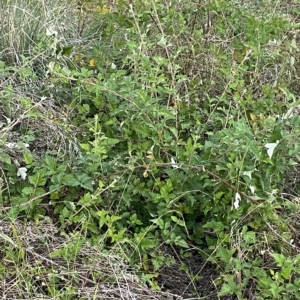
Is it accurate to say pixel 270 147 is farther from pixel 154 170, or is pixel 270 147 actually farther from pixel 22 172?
pixel 22 172

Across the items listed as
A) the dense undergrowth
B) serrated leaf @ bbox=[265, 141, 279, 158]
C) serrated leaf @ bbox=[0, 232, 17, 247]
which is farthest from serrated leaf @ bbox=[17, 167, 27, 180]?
serrated leaf @ bbox=[265, 141, 279, 158]

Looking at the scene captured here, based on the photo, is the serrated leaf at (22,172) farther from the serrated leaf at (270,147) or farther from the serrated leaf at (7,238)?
the serrated leaf at (270,147)

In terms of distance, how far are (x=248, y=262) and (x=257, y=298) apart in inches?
5.6

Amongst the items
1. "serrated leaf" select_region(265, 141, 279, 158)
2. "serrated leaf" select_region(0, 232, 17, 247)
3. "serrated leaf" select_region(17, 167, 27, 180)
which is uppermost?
"serrated leaf" select_region(265, 141, 279, 158)

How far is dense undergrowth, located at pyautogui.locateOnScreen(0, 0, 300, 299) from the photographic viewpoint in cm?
182

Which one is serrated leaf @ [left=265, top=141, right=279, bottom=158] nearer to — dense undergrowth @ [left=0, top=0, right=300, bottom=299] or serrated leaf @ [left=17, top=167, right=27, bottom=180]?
dense undergrowth @ [left=0, top=0, right=300, bottom=299]

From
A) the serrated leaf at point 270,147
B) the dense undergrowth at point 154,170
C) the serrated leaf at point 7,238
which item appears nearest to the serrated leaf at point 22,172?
the dense undergrowth at point 154,170

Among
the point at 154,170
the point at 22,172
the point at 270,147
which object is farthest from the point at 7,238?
the point at 270,147

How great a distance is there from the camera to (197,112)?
235 cm

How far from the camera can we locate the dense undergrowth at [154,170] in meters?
1.82

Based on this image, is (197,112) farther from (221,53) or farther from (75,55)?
(75,55)

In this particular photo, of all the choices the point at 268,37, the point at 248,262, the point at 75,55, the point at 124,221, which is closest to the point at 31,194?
the point at 124,221

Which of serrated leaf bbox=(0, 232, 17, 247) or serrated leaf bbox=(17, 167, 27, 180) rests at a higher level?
serrated leaf bbox=(17, 167, 27, 180)

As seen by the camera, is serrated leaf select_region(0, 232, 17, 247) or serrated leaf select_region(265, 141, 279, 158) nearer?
serrated leaf select_region(0, 232, 17, 247)
